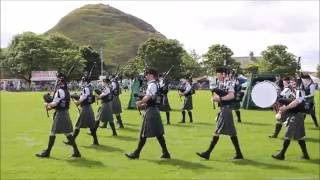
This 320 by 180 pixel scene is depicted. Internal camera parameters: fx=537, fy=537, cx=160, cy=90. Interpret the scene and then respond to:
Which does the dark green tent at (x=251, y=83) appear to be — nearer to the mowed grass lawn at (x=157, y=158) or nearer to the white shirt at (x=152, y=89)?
the mowed grass lawn at (x=157, y=158)

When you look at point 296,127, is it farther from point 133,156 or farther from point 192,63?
point 192,63

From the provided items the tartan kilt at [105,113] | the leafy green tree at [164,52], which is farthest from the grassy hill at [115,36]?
the tartan kilt at [105,113]

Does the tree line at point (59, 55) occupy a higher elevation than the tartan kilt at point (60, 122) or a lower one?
higher

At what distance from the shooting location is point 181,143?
1702cm

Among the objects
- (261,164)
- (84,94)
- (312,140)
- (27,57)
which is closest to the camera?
(261,164)

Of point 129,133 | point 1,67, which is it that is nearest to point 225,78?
point 129,133

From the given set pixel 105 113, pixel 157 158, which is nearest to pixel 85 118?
pixel 105 113

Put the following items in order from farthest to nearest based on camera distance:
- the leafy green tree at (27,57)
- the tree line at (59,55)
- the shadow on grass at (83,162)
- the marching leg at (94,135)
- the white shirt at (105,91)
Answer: the leafy green tree at (27,57) < the tree line at (59,55) < the white shirt at (105,91) < the marching leg at (94,135) < the shadow on grass at (83,162)

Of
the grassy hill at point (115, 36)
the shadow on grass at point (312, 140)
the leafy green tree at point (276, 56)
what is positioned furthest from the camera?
the grassy hill at point (115, 36)

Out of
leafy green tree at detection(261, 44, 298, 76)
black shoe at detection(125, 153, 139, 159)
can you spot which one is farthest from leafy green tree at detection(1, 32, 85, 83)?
black shoe at detection(125, 153, 139, 159)

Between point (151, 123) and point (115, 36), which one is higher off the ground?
point (115, 36)

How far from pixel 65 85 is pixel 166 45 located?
295ft

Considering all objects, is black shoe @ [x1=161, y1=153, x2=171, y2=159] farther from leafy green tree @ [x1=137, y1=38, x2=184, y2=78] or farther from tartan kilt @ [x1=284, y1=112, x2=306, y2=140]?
leafy green tree @ [x1=137, y1=38, x2=184, y2=78]

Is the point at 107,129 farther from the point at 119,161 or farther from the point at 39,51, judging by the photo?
the point at 39,51
